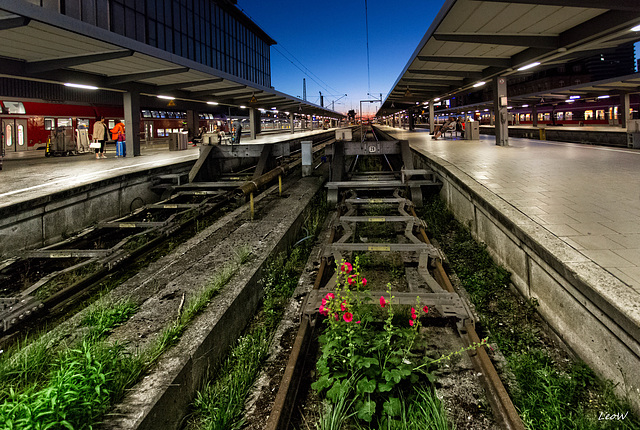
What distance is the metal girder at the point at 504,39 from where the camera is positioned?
10.5 m

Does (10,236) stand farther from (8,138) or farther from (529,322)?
(8,138)

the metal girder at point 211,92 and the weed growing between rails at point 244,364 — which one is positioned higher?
the metal girder at point 211,92

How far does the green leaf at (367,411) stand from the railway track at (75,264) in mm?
3507

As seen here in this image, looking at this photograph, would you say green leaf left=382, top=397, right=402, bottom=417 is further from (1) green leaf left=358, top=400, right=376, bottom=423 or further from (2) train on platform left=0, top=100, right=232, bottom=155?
(2) train on platform left=0, top=100, right=232, bottom=155

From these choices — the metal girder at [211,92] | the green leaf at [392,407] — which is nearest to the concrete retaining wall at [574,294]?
the green leaf at [392,407]

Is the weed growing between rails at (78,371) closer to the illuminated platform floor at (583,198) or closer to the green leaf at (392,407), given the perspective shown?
the green leaf at (392,407)

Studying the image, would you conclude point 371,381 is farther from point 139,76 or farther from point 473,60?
point 139,76

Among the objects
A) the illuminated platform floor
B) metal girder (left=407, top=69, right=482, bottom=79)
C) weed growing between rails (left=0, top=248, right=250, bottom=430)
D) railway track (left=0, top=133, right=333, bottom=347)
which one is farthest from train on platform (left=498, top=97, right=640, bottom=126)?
weed growing between rails (left=0, top=248, right=250, bottom=430)

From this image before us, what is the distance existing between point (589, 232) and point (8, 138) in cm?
2360

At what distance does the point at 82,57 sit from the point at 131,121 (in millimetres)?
5697

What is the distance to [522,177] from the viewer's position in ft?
26.0

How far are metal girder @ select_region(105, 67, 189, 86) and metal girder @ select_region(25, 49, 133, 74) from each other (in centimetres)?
278

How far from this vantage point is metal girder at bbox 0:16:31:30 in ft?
24.7

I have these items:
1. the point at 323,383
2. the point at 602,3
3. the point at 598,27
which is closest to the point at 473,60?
the point at 598,27
